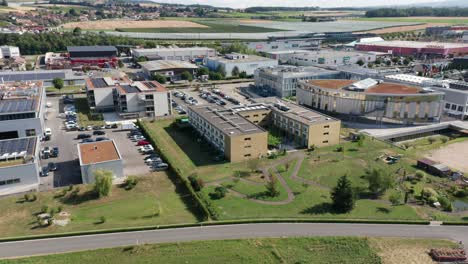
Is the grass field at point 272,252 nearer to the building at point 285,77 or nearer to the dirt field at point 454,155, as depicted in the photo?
the dirt field at point 454,155

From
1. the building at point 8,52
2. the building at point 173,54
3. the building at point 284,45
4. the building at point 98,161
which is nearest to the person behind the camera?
the building at point 98,161

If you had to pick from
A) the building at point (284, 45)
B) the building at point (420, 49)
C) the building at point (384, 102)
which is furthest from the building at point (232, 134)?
the building at point (420, 49)

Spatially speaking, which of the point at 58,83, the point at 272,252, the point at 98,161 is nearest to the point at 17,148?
the point at 98,161

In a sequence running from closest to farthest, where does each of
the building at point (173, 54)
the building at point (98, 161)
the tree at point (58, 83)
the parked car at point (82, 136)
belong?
the building at point (98, 161)
the parked car at point (82, 136)
the tree at point (58, 83)
the building at point (173, 54)

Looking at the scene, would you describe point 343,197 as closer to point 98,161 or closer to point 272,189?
point 272,189

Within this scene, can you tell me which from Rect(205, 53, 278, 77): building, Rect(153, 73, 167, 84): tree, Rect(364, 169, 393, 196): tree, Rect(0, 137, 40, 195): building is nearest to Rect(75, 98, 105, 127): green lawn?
Rect(0, 137, 40, 195): building

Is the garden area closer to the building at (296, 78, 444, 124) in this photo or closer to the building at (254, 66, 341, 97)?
the building at (296, 78, 444, 124)
